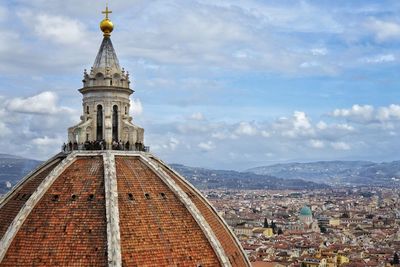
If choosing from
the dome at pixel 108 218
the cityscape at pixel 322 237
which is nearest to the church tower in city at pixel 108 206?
the dome at pixel 108 218

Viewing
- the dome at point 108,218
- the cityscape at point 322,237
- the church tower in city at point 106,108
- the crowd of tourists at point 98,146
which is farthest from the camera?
the cityscape at point 322,237

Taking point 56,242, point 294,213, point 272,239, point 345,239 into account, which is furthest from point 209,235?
point 294,213

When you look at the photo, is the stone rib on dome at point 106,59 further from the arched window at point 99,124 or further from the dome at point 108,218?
the dome at point 108,218

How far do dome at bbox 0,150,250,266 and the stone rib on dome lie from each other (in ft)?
6.80

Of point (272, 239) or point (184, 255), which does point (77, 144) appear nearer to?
point (184, 255)

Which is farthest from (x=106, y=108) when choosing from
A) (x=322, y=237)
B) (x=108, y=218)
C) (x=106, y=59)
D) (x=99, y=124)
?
(x=322, y=237)

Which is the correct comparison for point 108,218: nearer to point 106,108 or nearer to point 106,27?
point 106,108

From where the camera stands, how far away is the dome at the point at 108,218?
13.4m

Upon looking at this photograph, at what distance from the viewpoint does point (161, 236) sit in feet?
46.1

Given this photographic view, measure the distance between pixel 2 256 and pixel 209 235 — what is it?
4326 millimetres

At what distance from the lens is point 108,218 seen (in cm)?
1363

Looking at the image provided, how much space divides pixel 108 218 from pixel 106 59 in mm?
4373

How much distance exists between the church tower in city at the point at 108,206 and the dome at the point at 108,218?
22mm

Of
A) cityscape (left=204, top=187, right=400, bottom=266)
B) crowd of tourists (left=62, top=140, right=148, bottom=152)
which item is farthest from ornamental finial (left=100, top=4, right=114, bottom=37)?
cityscape (left=204, top=187, right=400, bottom=266)
